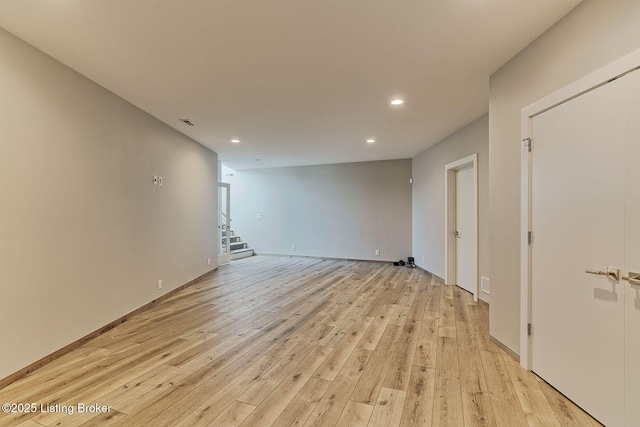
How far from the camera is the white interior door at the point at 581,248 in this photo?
169 cm

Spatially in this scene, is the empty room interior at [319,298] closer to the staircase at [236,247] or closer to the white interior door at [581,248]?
the white interior door at [581,248]

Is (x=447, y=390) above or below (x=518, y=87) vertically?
below

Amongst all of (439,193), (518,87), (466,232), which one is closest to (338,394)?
(518,87)

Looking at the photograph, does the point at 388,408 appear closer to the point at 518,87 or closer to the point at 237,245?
the point at 518,87

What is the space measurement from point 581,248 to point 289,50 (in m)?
2.64

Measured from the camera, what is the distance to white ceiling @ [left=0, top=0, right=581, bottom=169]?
1.96m

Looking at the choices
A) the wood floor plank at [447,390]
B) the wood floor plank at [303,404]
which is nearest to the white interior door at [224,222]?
the wood floor plank at [303,404]

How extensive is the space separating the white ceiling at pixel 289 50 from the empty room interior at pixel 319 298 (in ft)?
0.07

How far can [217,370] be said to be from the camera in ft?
7.95

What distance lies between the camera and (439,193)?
5723 mm

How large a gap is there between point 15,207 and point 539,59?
4333 mm

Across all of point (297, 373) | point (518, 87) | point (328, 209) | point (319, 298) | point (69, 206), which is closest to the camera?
point (297, 373)

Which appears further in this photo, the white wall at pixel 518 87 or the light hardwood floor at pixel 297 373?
the light hardwood floor at pixel 297 373

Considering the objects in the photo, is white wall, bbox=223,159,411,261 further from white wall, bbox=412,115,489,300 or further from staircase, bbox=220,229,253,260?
white wall, bbox=412,115,489,300
